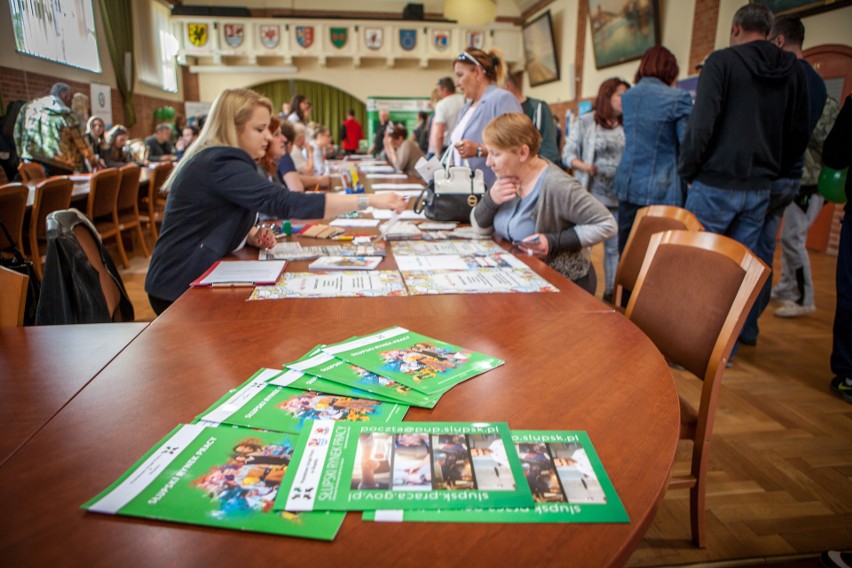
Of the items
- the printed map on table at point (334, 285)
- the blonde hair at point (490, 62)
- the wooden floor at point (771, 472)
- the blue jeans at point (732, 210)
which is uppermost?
the blonde hair at point (490, 62)

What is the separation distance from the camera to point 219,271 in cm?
159

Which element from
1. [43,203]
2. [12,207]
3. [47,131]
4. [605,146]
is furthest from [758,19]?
[47,131]

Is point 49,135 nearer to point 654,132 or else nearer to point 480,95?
point 480,95

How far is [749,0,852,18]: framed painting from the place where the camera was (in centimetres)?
434

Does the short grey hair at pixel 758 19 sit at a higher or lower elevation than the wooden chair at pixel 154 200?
higher

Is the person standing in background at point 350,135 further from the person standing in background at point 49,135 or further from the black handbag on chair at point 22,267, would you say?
the black handbag on chair at point 22,267

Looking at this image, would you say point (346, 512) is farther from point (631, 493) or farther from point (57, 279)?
point (57, 279)

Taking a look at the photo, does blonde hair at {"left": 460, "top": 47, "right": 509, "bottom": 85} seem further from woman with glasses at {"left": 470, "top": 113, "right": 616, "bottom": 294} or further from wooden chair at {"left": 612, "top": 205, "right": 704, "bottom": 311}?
wooden chair at {"left": 612, "top": 205, "right": 704, "bottom": 311}

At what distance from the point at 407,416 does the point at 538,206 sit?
1408 mm

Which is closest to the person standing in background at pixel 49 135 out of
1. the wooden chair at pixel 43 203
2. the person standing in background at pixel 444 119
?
the wooden chair at pixel 43 203

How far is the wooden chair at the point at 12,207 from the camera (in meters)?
2.75

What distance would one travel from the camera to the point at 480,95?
307 cm

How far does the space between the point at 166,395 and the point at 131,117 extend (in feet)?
32.2

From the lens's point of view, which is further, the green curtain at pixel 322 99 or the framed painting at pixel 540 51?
the green curtain at pixel 322 99
